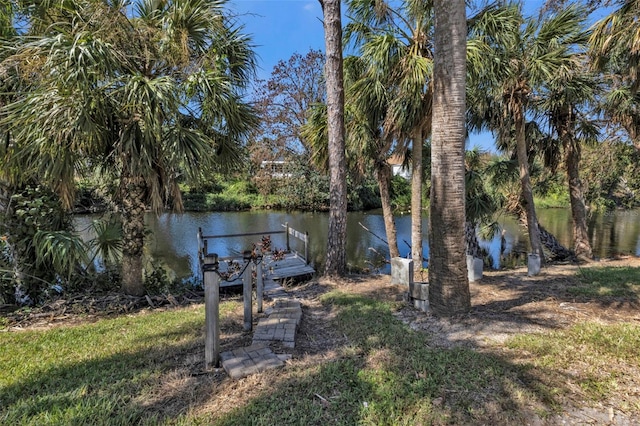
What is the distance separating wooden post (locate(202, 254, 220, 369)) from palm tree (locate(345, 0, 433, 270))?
15.6 feet

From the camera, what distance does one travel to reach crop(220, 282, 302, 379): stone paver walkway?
110 inches

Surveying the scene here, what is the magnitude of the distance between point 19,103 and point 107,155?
1294 millimetres

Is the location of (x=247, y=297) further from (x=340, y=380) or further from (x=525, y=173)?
(x=525, y=173)

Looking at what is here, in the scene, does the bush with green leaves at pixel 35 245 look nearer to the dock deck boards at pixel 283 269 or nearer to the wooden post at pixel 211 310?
the dock deck boards at pixel 283 269

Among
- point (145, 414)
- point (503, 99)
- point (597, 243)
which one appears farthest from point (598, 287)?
point (597, 243)

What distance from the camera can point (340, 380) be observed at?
2.60 meters

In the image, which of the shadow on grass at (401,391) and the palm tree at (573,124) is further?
the palm tree at (573,124)

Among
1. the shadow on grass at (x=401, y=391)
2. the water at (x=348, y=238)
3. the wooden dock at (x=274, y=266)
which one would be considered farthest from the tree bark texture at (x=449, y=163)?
the water at (x=348, y=238)

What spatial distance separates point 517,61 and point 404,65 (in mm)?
2959

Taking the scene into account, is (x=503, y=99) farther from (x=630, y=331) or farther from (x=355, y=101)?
(x=630, y=331)

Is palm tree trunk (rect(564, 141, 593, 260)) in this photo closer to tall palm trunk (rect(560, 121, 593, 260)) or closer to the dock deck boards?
tall palm trunk (rect(560, 121, 593, 260))

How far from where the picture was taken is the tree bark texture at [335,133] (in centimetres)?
605

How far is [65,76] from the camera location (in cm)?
394

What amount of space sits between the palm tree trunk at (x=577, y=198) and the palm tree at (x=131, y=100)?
323 inches
